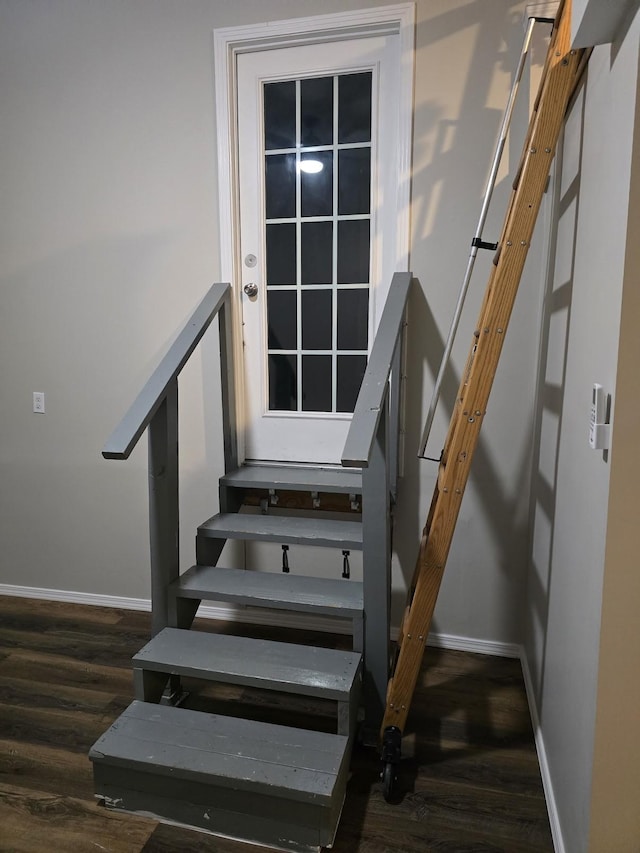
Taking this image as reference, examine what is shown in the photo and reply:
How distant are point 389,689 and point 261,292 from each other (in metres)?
1.62

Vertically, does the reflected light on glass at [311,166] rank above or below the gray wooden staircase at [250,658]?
above

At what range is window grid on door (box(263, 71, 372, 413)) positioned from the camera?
228cm

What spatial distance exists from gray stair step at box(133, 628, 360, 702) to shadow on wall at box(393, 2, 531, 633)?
2.55 feet

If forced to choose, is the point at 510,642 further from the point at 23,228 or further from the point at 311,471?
the point at 23,228

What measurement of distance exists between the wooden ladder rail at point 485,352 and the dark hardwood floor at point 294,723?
16 cm

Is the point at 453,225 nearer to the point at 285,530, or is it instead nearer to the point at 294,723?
the point at 285,530

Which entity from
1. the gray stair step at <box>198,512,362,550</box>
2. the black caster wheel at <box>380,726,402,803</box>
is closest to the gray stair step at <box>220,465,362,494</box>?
the gray stair step at <box>198,512,362,550</box>

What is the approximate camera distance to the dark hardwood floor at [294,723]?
1.48 metres

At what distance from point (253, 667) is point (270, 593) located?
261 mm

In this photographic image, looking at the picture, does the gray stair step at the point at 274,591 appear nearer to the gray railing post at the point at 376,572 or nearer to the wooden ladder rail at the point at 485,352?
the gray railing post at the point at 376,572

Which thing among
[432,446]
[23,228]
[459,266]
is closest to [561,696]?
[432,446]

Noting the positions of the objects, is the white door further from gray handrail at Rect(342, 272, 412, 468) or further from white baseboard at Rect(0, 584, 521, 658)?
white baseboard at Rect(0, 584, 521, 658)

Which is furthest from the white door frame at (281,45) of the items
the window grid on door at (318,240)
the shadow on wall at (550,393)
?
the shadow on wall at (550,393)

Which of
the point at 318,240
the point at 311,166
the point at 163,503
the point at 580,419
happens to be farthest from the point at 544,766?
the point at 311,166
